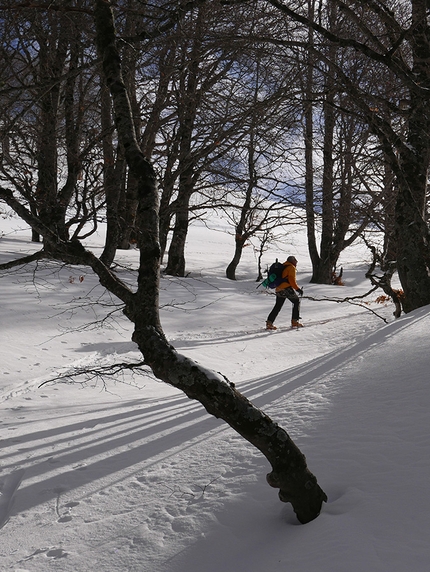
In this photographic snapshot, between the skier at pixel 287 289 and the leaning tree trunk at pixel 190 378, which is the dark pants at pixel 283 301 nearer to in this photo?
the skier at pixel 287 289

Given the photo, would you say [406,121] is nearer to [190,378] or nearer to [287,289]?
[287,289]

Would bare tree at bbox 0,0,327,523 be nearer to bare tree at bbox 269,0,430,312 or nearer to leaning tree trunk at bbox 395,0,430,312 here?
bare tree at bbox 269,0,430,312

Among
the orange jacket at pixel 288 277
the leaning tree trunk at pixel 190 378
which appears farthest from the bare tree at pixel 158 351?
the orange jacket at pixel 288 277

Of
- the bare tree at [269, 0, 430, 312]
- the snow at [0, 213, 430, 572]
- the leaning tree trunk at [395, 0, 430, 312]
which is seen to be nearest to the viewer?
the snow at [0, 213, 430, 572]

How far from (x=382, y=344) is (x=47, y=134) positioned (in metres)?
7.90

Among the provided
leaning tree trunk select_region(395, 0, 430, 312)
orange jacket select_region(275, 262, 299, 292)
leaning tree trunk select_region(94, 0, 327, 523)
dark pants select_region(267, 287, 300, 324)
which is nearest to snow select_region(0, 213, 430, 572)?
leaning tree trunk select_region(94, 0, 327, 523)

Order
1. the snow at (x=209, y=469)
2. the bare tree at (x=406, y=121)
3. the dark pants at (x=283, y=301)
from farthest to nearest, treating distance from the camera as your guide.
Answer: the dark pants at (x=283, y=301) < the bare tree at (x=406, y=121) < the snow at (x=209, y=469)

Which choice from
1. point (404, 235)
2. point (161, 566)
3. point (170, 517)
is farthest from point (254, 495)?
point (404, 235)

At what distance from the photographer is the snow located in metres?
2.57

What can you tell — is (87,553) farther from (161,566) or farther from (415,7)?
(415,7)

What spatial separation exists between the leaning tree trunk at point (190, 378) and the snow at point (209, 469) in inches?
8.9

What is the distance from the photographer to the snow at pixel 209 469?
101 inches

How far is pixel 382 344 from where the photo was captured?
563 cm

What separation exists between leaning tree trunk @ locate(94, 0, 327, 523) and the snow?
225mm
